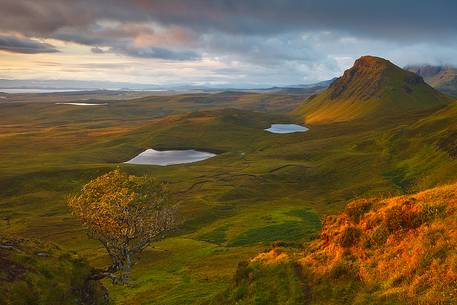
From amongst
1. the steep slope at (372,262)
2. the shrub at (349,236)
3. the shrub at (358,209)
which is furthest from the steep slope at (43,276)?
the shrub at (358,209)

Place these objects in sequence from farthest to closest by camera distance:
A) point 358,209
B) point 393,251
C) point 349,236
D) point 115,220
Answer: point 115,220, point 358,209, point 349,236, point 393,251

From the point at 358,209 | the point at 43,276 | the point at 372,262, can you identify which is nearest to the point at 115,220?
the point at 43,276

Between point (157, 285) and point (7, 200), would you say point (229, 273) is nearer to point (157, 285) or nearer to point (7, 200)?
point (157, 285)

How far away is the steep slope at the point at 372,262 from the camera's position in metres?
29.5

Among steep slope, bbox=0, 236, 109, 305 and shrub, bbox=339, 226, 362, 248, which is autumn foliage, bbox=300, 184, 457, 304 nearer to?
shrub, bbox=339, 226, 362, 248

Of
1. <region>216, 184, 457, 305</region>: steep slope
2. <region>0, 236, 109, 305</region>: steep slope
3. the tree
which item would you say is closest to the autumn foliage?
<region>216, 184, 457, 305</region>: steep slope

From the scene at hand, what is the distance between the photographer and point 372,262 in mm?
35219

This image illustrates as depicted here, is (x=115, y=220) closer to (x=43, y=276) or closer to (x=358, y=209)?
(x=43, y=276)

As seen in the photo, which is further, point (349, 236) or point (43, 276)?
point (43, 276)

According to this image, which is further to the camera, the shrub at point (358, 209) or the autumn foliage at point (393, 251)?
the shrub at point (358, 209)

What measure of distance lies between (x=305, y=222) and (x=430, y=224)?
84.9m

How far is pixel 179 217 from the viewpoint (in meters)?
142

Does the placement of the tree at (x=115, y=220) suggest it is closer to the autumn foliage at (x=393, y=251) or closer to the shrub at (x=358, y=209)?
the autumn foliage at (x=393, y=251)


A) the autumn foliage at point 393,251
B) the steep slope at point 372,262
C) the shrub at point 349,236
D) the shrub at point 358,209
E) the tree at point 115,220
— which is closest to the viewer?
the autumn foliage at point 393,251
